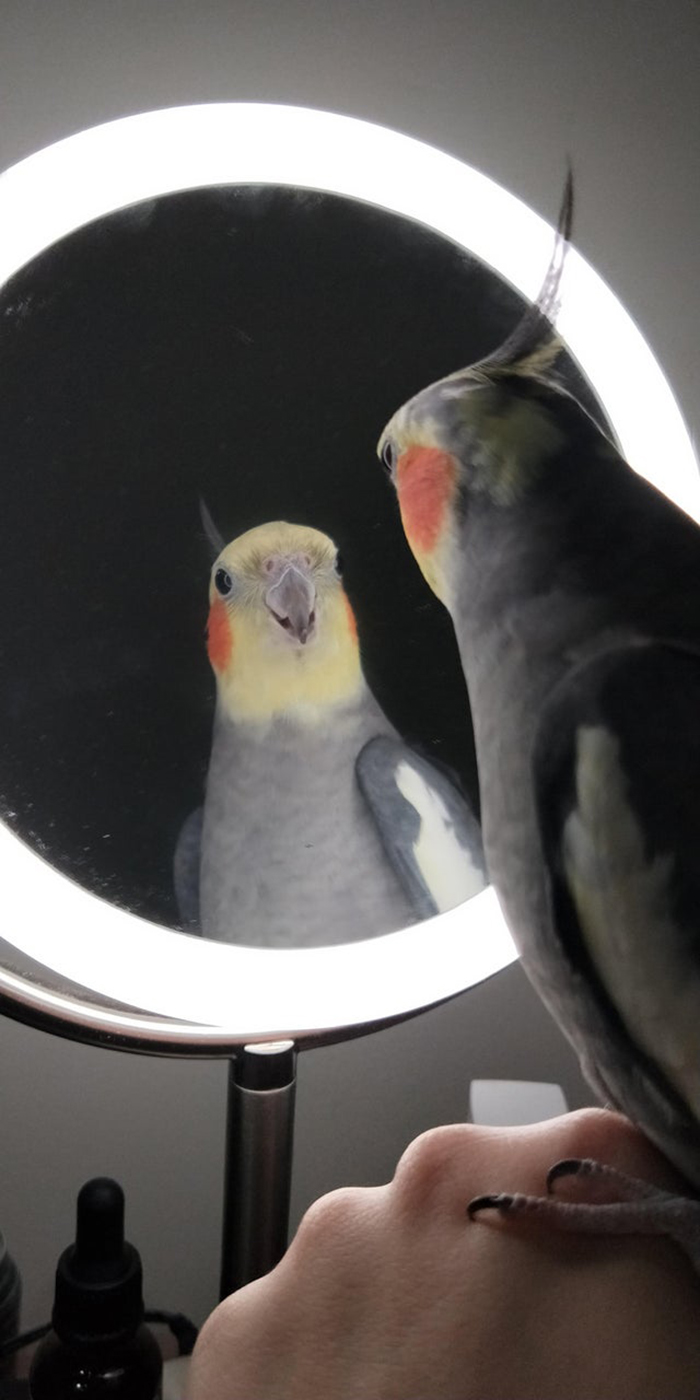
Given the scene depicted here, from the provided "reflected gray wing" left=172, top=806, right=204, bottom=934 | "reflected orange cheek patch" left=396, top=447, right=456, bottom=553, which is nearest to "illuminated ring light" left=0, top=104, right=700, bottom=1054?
"reflected gray wing" left=172, top=806, right=204, bottom=934

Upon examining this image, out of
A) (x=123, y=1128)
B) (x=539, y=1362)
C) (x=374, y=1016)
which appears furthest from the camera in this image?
(x=123, y=1128)

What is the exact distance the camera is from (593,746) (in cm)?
36

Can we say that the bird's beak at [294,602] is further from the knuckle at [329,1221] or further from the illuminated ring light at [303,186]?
the knuckle at [329,1221]

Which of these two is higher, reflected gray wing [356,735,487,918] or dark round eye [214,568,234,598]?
dark round eye [214,568,234,598]

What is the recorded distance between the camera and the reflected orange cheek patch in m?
0.46

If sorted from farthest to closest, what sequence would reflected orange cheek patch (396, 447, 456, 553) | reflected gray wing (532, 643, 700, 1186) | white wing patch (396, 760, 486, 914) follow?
1. white wing patch (396, 760, 486, 914)
2. reflected orange cheek patch (396, 447, 456, 553)
3. reflected gray wing (532, 643, 700, 1186)

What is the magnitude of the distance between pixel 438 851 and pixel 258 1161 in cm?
21

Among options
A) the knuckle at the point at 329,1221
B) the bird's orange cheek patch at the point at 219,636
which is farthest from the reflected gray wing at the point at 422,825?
the knuckle at the point at 329,1221

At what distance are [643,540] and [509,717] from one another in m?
0.09

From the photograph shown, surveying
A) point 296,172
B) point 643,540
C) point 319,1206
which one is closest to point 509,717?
point 643,540

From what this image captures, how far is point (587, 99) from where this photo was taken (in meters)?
0.68

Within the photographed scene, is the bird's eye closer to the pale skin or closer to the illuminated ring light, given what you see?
the illuminated ring light

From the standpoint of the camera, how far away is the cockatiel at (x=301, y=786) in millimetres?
622

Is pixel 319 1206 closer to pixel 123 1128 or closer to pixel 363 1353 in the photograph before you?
pixel 363 1353
